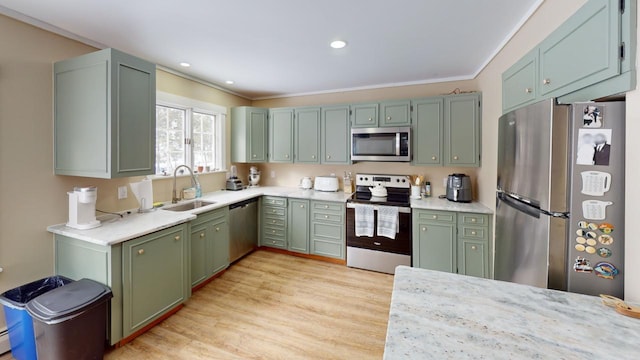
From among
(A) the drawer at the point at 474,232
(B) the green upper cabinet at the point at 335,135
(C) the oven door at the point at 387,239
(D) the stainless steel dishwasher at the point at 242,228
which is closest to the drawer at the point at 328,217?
(C) the oven door at the point at 387,239

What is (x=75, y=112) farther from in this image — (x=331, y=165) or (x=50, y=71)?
(x=331, y=165)

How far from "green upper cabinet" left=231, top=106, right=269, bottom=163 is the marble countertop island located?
3.37 m

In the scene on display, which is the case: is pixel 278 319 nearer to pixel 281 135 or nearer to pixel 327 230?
pixel 327 230

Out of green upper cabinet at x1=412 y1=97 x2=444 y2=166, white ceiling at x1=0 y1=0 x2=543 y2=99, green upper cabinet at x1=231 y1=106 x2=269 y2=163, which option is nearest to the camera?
white ceiling at x1=0 y1=0 x2=543 y2=99

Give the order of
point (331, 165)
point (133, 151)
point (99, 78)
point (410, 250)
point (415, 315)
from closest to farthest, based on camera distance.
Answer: point (415, 315) < point (99, 78) < point (133, 151) < point (410, 250) < point (331, 165)

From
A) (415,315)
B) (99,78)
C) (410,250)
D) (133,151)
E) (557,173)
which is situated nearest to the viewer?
(415,315)

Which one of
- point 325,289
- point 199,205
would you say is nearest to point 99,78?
point 199,205

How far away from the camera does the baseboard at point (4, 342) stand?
1.82 m

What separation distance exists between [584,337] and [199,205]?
3353mm

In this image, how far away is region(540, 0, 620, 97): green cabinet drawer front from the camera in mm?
1088

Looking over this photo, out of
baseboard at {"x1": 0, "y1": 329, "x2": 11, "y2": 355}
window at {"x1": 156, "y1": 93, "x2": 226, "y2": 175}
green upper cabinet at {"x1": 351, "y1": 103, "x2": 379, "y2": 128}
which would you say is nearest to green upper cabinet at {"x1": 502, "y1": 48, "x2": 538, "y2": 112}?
green upper cabinet at {"x1": 351, "y1": 103, "x2": 379, "y2": 128}

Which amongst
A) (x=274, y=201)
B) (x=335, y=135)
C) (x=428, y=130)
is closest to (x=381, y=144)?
(x=428, y=130)

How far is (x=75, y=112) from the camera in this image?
2041 mm

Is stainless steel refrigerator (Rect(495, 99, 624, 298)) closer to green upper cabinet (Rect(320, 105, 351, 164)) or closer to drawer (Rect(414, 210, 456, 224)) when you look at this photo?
drawer (Rect(414, 210, 456, 224))
